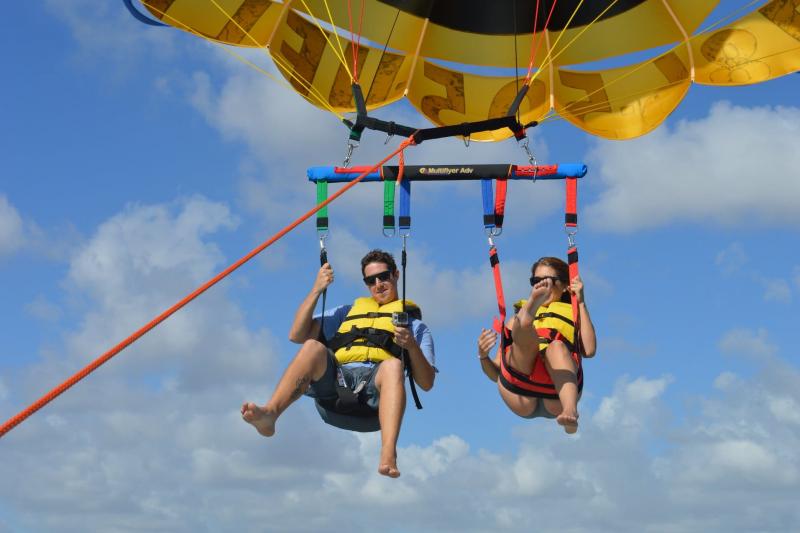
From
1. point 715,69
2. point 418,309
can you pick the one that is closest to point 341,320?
point 418,309

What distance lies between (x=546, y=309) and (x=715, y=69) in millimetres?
3268

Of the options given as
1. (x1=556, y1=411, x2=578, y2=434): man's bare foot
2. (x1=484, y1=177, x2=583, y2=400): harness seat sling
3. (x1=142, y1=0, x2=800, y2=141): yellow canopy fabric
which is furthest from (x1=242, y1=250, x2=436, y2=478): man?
(x1=142, y1=0, x2=800, y2=141): yellow canopy fabric

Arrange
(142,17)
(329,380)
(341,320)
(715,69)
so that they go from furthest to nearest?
1. (715,69)
2. (142,17)
3. (341,320)
4. (329,380)

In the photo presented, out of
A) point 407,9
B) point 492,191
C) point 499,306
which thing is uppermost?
point 407,9

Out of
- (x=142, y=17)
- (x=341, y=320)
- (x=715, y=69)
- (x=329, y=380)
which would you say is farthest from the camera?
(x=715, y=69)

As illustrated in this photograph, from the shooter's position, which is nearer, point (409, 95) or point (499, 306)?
point (499, 306)

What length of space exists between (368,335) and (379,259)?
65 cm

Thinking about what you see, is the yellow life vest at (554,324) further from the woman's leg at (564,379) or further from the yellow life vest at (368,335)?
the yellow life vest at (368,335)

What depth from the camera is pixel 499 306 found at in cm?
751

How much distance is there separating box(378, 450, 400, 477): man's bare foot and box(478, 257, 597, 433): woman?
46.2 inches

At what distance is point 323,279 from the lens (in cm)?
748

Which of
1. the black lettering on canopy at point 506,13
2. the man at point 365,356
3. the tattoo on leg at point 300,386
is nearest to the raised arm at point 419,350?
the man at point 365,356

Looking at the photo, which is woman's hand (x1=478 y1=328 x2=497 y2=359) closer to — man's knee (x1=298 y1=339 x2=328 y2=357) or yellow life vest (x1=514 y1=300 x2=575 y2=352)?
yellow life vest (x1=514 y1=300 x2=575 y2=352)

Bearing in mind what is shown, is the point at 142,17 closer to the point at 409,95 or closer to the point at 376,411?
the point at 409,95
